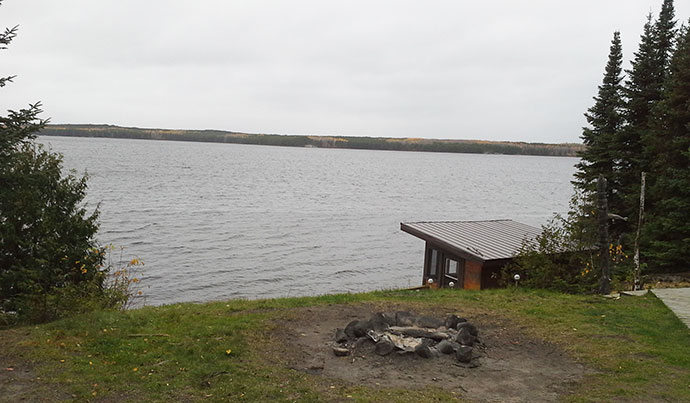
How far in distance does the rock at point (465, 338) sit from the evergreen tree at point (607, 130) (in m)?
16.6

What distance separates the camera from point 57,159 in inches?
556

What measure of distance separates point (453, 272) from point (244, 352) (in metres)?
10.9

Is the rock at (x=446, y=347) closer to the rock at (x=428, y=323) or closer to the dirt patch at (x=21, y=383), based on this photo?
the rock at (x=428, y=323)

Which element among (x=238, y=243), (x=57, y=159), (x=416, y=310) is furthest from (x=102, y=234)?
(x=416, y=310)

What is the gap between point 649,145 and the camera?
21.4m

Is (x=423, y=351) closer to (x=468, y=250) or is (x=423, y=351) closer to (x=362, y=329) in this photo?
(x=362, y=329)

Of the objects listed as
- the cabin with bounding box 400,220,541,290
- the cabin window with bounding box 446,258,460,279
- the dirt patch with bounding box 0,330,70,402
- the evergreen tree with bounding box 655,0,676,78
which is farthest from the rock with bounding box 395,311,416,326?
the evergreen tree with bounding box 655,0,676,78

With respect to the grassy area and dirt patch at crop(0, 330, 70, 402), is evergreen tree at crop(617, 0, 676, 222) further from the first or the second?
dirt patch at crop(0, 330, 70, 402)

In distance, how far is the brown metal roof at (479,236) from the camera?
15938 millimetres

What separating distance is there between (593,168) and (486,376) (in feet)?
64.6

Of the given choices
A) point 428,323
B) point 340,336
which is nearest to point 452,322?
point 428,323

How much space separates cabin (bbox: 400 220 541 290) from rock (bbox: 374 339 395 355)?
284 inches

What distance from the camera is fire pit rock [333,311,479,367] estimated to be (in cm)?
865

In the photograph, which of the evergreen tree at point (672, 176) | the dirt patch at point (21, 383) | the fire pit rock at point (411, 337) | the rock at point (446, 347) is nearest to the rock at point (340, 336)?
the fire pit rock at point (411, 337)
